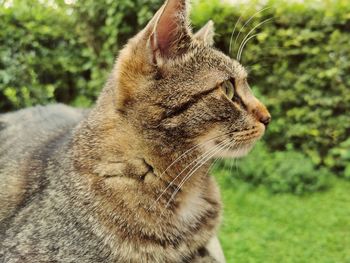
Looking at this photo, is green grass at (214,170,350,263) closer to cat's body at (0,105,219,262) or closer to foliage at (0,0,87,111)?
cat's body at (0,105,219,262)

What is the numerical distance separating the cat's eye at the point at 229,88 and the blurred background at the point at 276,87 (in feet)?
6.72

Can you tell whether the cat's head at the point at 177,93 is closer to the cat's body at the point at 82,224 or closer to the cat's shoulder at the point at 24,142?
the cat's body at the point at 82,224

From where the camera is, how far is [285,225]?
4.45m

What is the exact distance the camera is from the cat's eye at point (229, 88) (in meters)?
2.34

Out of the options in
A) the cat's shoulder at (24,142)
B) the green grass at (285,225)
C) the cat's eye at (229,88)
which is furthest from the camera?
the green grass at (285,225)

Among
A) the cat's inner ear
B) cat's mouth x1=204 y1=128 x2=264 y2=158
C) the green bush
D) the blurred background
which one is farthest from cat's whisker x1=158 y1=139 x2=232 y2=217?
the green bush

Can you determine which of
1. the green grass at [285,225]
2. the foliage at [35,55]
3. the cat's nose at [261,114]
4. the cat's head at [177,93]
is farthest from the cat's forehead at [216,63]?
the foliage at [35,55]

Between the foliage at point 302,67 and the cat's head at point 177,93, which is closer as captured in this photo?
the cat's head at point 177,93

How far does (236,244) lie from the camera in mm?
4125

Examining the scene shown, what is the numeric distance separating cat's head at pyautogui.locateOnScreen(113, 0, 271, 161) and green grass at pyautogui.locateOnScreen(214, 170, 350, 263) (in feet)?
5.77

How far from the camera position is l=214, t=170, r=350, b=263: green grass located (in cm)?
397

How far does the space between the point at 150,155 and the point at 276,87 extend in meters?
3.49

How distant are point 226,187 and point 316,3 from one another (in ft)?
6.68

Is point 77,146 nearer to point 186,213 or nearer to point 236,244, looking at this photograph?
point 186,213
